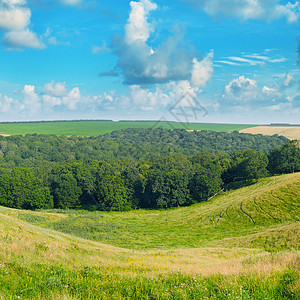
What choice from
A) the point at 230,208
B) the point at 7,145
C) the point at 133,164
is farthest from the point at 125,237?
the point at 7,145

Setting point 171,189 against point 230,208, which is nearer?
point 230,208

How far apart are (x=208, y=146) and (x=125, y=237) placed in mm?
161529

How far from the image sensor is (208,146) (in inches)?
7653

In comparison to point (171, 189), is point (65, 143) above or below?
above

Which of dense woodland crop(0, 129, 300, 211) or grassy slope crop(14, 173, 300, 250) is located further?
dense woodland crop(0, 129, 300, 211)

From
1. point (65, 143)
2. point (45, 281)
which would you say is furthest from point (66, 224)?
point (65, 143)

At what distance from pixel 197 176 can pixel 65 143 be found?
127m

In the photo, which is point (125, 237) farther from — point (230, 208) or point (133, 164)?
point (133, 164)

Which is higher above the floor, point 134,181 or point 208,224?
point 134,181

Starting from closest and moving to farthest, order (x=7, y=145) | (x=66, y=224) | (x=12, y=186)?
(x=66, y=224)
(x=12, y=186)
(x=7, y=145)

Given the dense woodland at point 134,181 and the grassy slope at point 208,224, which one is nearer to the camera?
the grassy slope at point 208,224

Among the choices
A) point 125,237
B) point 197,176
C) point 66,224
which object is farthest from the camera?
point 197,176

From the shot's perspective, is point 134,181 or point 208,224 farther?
point 134,181

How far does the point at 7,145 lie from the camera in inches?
6196
